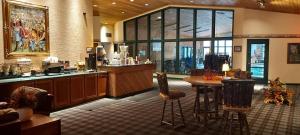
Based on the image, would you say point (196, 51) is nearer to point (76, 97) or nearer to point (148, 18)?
point (148, 18)

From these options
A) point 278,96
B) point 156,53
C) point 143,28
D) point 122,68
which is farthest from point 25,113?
point 143,28

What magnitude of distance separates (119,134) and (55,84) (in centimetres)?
248

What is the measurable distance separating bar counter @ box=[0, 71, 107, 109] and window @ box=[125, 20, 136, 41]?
7.27 meters

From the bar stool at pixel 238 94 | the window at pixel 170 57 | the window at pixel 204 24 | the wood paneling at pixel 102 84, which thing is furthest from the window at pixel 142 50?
the bar stool at pixel 238 94

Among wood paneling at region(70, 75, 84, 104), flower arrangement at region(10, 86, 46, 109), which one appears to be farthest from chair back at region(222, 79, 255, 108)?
wood paneling at region(70, 75, 84, 104)

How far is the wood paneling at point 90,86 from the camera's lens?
7.09m

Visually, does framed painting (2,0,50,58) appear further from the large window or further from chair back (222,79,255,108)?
the large window

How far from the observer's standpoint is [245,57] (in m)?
11.1

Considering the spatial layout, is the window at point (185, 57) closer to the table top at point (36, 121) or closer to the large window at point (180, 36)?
the large window at point (180, 36)

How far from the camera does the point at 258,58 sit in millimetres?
10977

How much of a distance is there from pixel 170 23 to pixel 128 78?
5.88 meters

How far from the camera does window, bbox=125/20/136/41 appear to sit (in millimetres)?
14664

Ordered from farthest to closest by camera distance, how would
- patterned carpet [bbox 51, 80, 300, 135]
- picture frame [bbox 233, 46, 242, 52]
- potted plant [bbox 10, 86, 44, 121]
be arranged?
picture frame [bbox 233, 46, 242, 52], patterned carpet [bbox 51, 80, 300, 135], potted plant [bbox 10, 86, 44, 121]

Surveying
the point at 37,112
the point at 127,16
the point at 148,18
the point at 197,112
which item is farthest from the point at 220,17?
the point at 37,112
